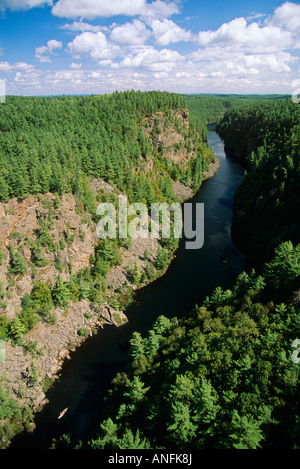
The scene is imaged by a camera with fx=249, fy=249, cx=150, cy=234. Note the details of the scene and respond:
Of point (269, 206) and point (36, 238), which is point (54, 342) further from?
point (269, 206)

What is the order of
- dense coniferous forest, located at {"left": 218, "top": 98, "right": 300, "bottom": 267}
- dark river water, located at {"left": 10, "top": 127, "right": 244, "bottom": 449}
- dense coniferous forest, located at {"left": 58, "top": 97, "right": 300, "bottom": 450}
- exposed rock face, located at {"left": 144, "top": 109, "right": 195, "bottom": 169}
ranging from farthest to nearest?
exposed rock face, located at {"left": 144, "top": 109, "right": 195, "bottom": 169}, dense coniferous forest, located at {"left": 218, "top": 98, "right": 300, "bottom": 267}, dark river water, located at {"left": 10, "top": 127, "right": 244, "bottom": 449}, dense coniferous forest, located at {"left": 58, "top": 97, "right": 300, "bottom": 450}

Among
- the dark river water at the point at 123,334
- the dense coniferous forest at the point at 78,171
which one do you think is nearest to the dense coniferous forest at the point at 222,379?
the dark river water at the point at 123,334

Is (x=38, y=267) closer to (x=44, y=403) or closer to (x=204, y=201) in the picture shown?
(x=44, y=403)

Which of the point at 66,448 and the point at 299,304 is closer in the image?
the point at 66,448

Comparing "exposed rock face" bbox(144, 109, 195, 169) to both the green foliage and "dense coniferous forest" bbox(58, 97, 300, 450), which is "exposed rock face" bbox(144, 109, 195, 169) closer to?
"dense coniferous forest" bbox(58, 97, 300, 450)

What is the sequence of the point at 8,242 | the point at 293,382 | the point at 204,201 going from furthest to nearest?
the point at 204,201 < the point at 8,242 < the point at 293,382

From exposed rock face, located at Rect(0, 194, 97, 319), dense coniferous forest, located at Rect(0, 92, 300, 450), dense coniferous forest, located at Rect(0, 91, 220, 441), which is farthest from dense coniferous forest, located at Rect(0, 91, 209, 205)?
exposed rock face, located at Rect(0, 194, 97, 319)

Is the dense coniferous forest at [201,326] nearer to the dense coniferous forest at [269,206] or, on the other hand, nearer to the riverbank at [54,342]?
the dense coniferous forest at [269,206]

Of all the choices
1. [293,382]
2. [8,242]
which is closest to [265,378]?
[293,382]
